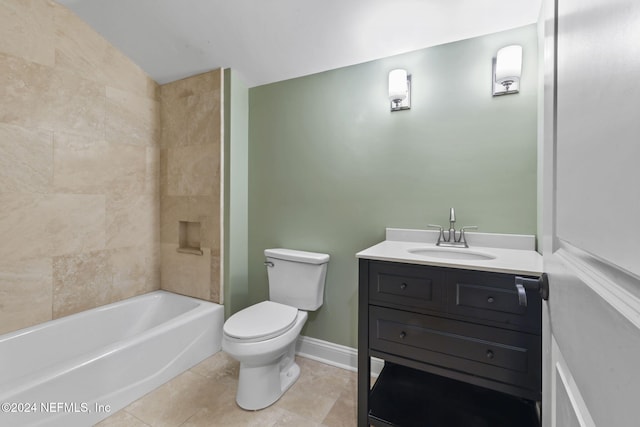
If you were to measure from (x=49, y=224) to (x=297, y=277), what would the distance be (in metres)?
A: 1.68

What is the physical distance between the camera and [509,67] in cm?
141

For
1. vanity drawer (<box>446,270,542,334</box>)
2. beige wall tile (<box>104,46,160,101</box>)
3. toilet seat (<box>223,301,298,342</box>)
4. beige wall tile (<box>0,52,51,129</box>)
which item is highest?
beige wall tile (<box>104,46,160,101</box>)

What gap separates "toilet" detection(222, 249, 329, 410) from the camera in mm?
1490

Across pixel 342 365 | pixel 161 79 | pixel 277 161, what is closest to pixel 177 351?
pixel 342 365

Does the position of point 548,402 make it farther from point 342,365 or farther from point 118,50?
point 118,50

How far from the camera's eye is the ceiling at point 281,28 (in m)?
1.50

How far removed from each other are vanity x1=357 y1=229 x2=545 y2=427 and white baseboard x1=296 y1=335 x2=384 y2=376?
45 cm

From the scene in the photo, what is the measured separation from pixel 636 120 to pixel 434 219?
1.47 meters

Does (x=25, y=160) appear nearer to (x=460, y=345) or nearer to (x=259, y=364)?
(x=259, y=364)

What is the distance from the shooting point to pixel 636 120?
27 cm

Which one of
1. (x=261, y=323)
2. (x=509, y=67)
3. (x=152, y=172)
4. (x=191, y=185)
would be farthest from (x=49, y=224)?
(x=509, y=67)

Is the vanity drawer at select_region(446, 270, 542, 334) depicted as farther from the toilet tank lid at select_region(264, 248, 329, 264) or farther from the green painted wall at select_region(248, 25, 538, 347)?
the toilet tank lid at select_region(264, 248, 329, 264)

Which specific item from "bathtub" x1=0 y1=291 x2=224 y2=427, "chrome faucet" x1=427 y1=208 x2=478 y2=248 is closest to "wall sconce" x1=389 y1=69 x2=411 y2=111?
"chrome faucet" x1=427 y1=208 x2=478 y2=248

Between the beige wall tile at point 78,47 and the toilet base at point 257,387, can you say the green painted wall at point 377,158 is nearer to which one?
the toilet base at point 257,387
